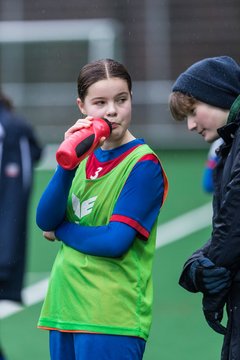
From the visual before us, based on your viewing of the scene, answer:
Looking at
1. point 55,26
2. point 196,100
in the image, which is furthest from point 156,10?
point 196,100

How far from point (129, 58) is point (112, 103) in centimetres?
1164

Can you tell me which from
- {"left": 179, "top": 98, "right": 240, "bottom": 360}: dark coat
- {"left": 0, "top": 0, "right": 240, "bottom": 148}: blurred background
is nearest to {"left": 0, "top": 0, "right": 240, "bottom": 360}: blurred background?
{"left": 0, "top": 0, "right": 240, "bottom": 148}: blurred background

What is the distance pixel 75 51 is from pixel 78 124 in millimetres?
10495

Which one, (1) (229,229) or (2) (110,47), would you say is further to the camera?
(2) (110,47)

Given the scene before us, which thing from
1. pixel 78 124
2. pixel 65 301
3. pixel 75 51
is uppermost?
pixel 78 124

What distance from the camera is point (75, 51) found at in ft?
47.4

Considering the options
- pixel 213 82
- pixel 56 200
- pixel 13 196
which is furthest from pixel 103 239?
pixel 13 196

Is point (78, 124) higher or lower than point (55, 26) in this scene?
higher

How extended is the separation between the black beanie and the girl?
239 millimetres

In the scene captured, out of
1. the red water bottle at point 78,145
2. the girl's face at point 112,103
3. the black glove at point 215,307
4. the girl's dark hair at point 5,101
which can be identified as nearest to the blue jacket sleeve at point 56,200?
the red water bottle at point 78,145

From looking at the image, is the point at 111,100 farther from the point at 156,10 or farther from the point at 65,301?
the point at 156,10

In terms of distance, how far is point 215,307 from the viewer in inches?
160

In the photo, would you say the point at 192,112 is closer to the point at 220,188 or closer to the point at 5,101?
the point at 220,188

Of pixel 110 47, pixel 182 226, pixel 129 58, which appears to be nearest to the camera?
pixel 182 226
